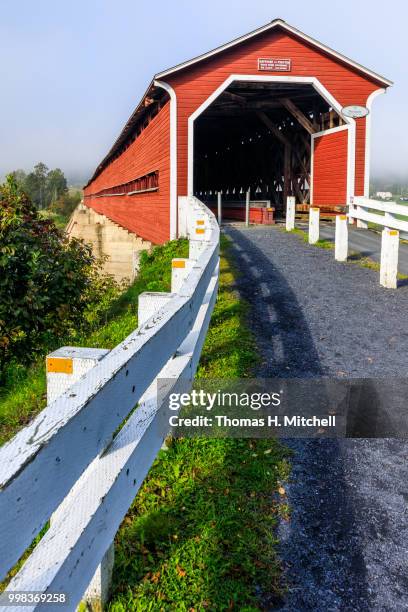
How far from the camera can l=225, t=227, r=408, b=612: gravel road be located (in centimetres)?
232

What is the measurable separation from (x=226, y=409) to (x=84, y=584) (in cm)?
260

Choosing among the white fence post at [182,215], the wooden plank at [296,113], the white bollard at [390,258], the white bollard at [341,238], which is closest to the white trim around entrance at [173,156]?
the white fence post at [182,215]

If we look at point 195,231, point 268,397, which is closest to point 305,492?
point 268,397

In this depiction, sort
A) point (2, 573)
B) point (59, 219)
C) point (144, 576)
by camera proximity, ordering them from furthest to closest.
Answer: point (59, 219), point (144, 576), point (2, 573)

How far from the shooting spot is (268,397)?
4.28m

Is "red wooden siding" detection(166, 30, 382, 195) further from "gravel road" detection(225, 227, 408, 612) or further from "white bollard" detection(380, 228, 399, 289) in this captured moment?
"gravel road" detection(225, 227, 408, 612)

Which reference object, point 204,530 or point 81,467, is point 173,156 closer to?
point 204,530

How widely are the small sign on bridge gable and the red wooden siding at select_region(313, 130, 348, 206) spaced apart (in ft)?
8.10

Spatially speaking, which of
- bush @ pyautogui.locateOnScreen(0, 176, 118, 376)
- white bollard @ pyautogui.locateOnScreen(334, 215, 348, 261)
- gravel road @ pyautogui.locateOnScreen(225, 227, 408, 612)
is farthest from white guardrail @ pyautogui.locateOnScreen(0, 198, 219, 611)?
white bollard @ pyautogui.locateOnScreen(334, 215, 348, 261)

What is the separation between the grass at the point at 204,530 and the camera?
2.32m

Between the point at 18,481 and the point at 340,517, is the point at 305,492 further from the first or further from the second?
the point at 18,481

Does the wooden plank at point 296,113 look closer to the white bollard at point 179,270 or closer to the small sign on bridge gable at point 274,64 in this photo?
the small sign on bridge gable at point 274,64

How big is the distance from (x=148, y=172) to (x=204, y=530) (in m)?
17.2

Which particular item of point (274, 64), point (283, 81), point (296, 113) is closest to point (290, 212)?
point (283, 81)
